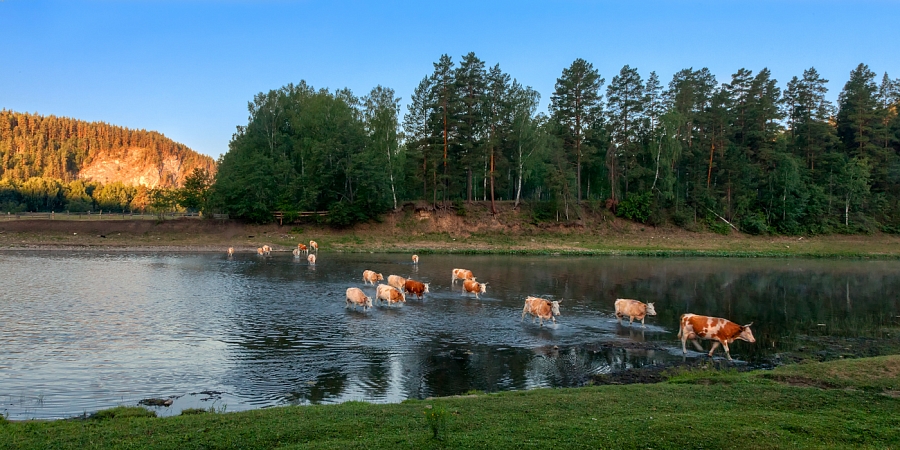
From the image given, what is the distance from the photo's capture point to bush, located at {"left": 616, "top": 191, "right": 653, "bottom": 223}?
69438 millimetres

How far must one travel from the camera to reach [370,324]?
21375 millimetres

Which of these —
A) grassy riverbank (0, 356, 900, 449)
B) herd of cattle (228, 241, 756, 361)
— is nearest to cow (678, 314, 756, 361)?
herd of cattle (228, 241, 756, 361)

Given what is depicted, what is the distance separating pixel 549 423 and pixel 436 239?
53079 mm

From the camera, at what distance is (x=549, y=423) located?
9.09 meters

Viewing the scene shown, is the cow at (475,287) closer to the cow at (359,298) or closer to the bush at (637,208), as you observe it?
the cow at (359,298)

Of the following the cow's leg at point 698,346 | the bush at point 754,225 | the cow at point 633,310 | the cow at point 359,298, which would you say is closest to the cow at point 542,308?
the cow at point 633,310

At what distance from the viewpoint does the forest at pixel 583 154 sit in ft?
218

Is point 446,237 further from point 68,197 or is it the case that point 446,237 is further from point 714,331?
point 68,197

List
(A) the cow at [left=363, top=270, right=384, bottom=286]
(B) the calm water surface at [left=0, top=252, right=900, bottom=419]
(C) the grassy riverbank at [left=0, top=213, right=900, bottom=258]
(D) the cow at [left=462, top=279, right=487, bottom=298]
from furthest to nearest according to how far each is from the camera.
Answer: (C) the grassy riverbank at [left=0, top=213, right=900, bottom=258]
(A) the cow at [left=363, top=270, right=384, bottom=286]
(D) the cow at [left=462, top=279, right=487, bottom=298]
(B) the calm water surface at [left=0, top=252, right=900, bottom=419]

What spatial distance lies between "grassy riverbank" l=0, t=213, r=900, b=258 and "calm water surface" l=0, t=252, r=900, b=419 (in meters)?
15.8

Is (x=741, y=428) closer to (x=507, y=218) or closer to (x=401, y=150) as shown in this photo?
(x=507, y=218)

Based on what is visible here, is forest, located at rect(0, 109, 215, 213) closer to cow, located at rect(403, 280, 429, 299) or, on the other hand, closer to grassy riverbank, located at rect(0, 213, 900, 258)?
grassy riverbank, located at rect(0, 213, 900, 258)

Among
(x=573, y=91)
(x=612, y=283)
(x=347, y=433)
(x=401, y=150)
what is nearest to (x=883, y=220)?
(x=573, y=91)

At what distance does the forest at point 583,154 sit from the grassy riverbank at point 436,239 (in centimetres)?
281
